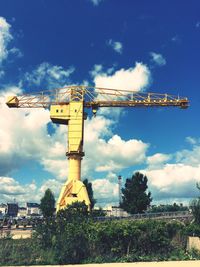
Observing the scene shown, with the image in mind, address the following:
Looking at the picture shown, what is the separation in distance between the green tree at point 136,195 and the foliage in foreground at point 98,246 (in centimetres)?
4351

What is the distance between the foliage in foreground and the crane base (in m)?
20.1

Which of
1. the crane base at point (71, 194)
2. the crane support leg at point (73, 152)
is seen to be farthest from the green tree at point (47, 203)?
the crane support leg at point (73, 152)

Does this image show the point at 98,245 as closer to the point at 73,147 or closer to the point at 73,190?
the point at 73,190

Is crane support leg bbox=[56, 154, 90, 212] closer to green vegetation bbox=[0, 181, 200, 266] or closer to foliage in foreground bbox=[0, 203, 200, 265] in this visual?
green vegetation bbox=[0, 181, 200, 266]

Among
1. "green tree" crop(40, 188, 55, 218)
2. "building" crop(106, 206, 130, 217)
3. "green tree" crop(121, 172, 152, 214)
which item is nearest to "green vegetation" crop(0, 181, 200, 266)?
"building" crop(106, 206, 130, 217)

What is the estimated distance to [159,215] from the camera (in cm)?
6656

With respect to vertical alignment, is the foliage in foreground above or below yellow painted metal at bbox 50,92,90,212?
below

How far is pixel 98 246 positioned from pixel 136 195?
4855 centimetres

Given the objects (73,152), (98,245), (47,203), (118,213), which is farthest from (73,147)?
(118,213)

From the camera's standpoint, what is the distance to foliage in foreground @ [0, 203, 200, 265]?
40375 mm

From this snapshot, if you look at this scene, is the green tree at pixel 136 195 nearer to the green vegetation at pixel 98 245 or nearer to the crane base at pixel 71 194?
the crane base at pixel 71 194

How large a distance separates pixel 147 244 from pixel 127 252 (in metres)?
2.69

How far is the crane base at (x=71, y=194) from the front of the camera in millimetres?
64938

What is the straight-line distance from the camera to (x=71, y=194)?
6550 centimetres
